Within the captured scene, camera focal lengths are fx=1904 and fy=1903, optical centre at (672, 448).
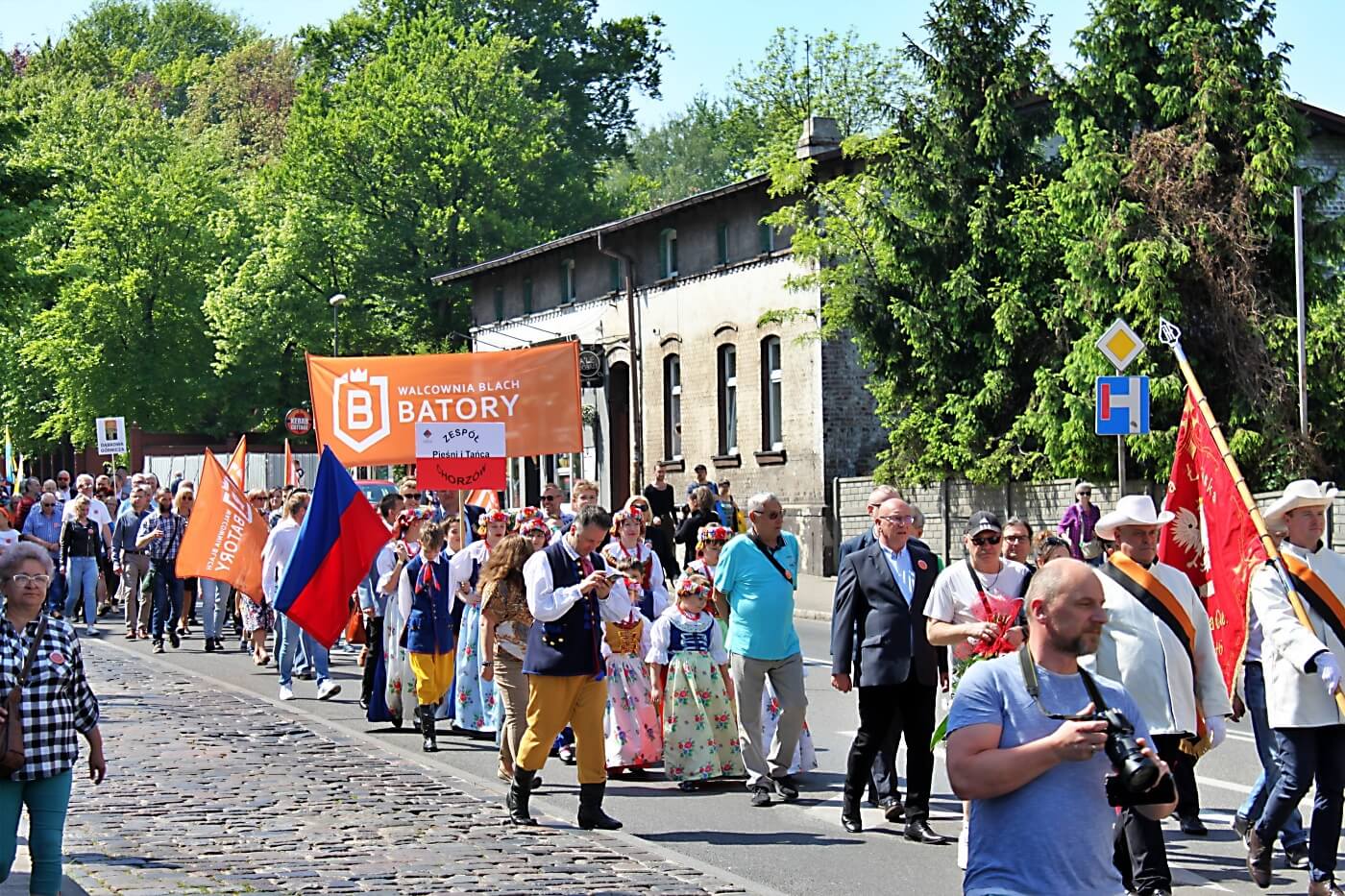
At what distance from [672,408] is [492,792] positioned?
31859 millimetres

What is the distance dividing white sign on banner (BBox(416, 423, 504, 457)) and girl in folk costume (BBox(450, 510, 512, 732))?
5.86 metres

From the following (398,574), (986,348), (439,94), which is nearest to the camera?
(398,574)

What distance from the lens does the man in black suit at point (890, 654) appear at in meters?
10.0

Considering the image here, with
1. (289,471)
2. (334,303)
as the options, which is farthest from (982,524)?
(334,303)

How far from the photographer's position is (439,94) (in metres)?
60.8

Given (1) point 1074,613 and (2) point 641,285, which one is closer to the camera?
(1) point 1074,613

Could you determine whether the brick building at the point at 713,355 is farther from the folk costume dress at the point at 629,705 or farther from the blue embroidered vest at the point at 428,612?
the folk costume dress at the point at 629,705

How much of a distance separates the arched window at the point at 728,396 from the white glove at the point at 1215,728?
106 ft

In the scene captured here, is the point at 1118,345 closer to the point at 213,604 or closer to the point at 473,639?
the point at 473,639

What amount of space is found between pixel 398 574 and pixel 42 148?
55494mm

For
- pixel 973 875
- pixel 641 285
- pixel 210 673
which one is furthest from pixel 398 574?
pixel 641 285

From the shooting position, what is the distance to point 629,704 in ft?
41.6

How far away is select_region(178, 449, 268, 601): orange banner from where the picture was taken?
20.5 meters

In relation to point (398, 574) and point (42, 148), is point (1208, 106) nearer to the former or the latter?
point (398, 574)
